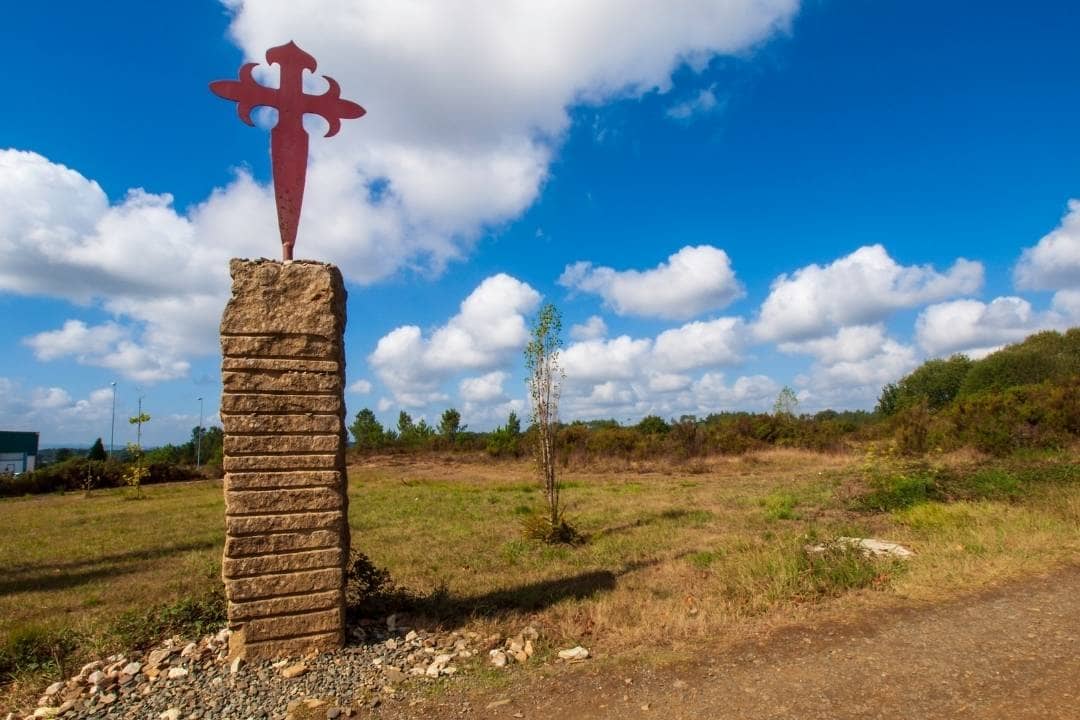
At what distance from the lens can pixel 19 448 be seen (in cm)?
4891

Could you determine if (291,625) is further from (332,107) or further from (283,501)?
(332,107)

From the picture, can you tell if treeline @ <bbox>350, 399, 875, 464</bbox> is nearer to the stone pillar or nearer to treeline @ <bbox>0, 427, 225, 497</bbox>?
treeline @ <bbox>0, 427, 225, 497</bbox>

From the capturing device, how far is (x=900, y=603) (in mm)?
5082

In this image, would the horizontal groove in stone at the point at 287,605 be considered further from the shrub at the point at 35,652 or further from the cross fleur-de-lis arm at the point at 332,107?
the cross fleur-de-lis arm at the point at 332,107

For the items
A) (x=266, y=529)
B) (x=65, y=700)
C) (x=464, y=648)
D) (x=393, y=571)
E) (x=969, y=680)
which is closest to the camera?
(x=969, y=680)

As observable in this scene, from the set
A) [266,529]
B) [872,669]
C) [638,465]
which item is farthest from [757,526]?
[638,465]

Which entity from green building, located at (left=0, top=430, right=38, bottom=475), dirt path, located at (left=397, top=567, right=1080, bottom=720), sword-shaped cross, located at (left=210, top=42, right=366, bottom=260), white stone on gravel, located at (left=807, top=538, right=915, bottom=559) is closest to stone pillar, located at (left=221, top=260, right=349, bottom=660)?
sword-shaped cross, located at (left=210, top=42, right=366, bottom=260)

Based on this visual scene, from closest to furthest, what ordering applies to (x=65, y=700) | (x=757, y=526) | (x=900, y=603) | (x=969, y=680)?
(x=969, y=680), (x=65, y=700), (x=900, y=603), (x=757, y=526)

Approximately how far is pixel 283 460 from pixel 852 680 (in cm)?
385

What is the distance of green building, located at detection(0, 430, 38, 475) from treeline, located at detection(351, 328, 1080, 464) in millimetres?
23253

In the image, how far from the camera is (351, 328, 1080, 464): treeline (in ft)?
58.9

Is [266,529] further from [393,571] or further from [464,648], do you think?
[393,571]

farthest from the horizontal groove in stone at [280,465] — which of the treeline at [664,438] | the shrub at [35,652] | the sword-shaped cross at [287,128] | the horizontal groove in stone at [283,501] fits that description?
the treeline at [664,438]

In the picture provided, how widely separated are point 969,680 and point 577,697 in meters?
2.25
